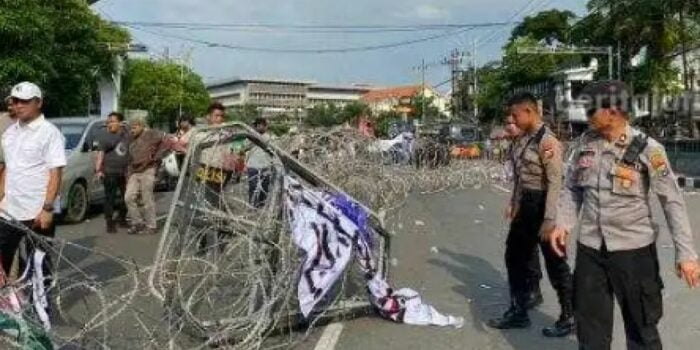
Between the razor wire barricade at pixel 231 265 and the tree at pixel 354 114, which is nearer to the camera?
the razor wire barricade at pixel 231 265

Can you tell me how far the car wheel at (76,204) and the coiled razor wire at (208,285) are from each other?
22.7ft

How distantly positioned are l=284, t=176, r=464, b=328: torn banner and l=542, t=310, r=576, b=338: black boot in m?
0.70

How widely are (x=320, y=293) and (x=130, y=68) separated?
65.4 meters

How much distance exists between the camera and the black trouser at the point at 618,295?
15.0 ft

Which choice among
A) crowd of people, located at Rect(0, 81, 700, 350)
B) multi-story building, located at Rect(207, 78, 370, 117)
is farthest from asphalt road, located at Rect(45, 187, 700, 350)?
multi-story building, located at Rect(207, 78, 370, 117)

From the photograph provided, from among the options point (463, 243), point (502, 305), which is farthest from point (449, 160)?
point (502, 305)

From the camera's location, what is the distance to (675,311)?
7.18m

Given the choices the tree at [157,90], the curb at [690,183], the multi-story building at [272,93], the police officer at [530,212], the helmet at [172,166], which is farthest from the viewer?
the multi-story building at [272,93]

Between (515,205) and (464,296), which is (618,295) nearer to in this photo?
(515,205)

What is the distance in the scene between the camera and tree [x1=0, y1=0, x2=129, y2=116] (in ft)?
77.6

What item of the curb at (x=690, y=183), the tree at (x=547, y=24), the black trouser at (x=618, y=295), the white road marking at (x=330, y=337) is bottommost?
the curb at (x=690, y=183)

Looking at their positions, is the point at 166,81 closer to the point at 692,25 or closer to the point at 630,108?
the point at 692,25

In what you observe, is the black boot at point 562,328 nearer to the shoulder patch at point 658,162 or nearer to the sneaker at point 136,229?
the shoulder patch at point 658,162

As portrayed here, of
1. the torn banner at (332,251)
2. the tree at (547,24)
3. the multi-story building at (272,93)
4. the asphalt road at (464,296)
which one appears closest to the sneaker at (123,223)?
the asphalt road at (464,296)
